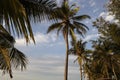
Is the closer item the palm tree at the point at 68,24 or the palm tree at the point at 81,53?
the palm tree at the point at 68,24

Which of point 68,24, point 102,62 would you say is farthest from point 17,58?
point 102,62

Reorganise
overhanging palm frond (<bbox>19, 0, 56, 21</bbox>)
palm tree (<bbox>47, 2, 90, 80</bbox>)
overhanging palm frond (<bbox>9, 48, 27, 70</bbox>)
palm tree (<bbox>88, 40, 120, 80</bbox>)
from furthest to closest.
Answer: palm tree (<bbox>88, 40, 120, 80</bbox>) < palm tree (<bbox>47, 2, 90, 80</bbox>) < overhanging palm frond (<bbox>9, 48, 27, 70</bbox>) < overhanging palm frond (<bbox>19, 0, 56, 21</bbox>)

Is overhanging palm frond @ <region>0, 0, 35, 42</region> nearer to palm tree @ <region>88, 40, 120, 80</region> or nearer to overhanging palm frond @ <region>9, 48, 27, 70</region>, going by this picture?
overhanging palm frond @ <region>9, 48, 27, 70</region>

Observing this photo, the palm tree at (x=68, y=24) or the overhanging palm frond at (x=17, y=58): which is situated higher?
the palm tree at (x=68, y=24)

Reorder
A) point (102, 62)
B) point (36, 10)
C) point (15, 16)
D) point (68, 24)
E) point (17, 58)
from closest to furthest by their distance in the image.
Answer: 1. point (15, 16)
2. point (36, 10)
3. point (17, 58)
4. point (68, 24)
5. point (102, 62)

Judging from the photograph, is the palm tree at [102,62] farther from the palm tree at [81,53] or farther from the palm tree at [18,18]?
the palm tree at [18,18]

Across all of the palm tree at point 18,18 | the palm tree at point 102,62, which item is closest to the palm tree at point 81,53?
the palm tree at point 102,62

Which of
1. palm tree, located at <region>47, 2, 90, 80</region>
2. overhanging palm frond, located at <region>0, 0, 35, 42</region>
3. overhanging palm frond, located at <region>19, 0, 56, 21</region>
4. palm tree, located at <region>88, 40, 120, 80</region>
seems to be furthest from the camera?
palm tree, located at <region>88, 40, 120, 80</region>

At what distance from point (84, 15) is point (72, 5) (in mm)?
1975

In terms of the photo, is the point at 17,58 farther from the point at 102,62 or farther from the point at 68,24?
the point at 102,62

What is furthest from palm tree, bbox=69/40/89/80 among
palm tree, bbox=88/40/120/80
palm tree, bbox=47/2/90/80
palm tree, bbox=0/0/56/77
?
palm tree, bbox=0/0/56/77

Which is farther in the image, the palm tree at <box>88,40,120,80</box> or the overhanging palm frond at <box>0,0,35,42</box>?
the palm tree at <box>88,40,120,80</box>

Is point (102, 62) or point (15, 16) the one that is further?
point (102, 62)

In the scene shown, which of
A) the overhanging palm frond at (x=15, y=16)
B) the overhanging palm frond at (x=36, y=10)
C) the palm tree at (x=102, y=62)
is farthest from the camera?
the palm tree at (x=102, y=62)
